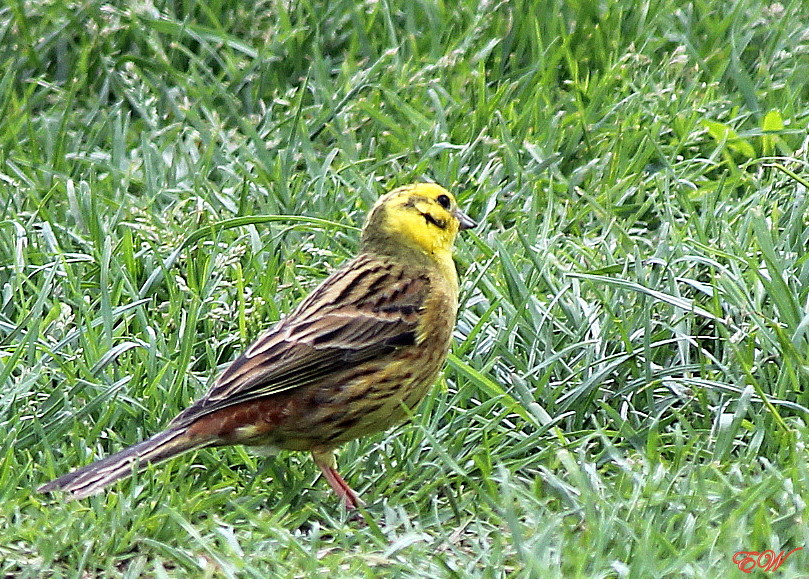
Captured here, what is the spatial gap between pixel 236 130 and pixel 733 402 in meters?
2.84

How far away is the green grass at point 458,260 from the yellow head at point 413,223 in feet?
1.20

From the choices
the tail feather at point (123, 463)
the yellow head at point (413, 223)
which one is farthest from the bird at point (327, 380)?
the yellow head at point (413, 223)

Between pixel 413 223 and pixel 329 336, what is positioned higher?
pixel 413 223

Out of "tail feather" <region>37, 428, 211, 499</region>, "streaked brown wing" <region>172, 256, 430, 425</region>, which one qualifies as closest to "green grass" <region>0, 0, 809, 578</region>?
"tail feather" <region>37, 428, 211, 499</region>

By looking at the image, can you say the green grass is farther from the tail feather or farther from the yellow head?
the yellow head

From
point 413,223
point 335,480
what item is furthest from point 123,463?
point 413,223

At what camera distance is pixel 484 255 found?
6.00 metres

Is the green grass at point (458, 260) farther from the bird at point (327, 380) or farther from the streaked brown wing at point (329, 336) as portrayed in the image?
the streaked brown wing at point (329, 336)

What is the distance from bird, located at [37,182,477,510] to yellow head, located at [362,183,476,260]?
0.37 ft

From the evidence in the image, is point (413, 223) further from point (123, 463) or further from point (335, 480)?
point (123, 463)

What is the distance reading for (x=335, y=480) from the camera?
4.78m

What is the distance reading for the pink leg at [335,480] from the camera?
4.72 m

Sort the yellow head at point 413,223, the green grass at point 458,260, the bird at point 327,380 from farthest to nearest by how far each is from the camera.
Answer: the yellow head at point 413,223 → the bird at point 327,380 → the green grass at point 458,260

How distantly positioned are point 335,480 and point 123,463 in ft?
2.10
